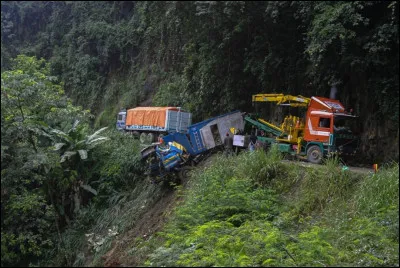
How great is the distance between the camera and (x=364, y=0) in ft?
46.8

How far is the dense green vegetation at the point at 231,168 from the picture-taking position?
8.39 metres

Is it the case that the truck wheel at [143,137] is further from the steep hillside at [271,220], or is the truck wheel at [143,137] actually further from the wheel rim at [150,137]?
the steep hillside at [271,220]

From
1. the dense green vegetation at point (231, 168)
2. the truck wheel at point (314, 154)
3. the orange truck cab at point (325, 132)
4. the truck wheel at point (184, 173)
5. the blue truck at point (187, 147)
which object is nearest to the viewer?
the dense green vegetation at point (231, 168)

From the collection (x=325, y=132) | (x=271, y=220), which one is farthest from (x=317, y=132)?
(x=271, y=220)

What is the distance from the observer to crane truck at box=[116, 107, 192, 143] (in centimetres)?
2292

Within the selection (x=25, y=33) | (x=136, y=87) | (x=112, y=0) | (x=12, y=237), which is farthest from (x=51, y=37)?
(x=12, y=237)

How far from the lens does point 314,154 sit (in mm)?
15438

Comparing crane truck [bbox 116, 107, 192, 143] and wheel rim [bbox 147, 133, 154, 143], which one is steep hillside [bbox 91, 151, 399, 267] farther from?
wheel rim [bbox 147, 133, 154, 143]

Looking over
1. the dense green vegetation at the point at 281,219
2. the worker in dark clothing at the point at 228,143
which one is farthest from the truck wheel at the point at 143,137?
the dense green vegetation at the point at 281,219

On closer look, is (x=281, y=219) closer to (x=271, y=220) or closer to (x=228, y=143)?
(x=271, y=220)

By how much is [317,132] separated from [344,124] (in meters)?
Result: 1.66

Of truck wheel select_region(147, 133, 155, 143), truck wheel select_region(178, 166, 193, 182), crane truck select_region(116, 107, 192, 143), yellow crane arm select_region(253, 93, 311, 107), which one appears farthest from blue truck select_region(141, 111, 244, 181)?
truck wheel select_region(147, 133, 155, 143)

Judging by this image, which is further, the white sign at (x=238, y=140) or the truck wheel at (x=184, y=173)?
the white sign at (x=238, y=140)

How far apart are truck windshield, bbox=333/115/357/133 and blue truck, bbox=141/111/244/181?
4614 millimetres
